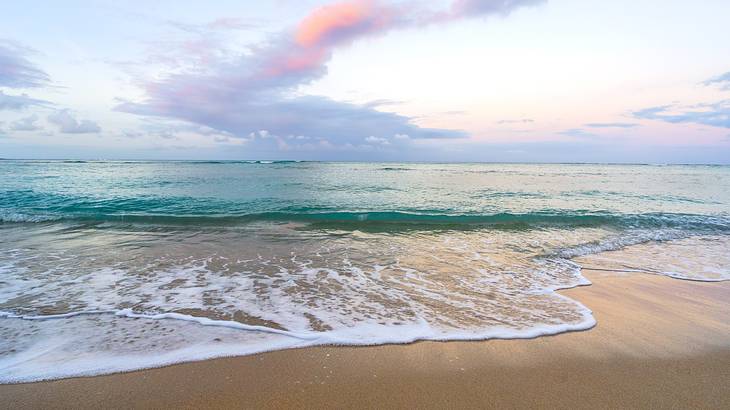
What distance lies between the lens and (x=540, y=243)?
977cm

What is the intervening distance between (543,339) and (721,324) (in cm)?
257

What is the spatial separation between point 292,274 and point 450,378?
13.2ft

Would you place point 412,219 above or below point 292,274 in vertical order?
above

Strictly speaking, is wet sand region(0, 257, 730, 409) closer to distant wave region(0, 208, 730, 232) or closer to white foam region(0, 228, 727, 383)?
white foam region(0, 228, 727, 383)

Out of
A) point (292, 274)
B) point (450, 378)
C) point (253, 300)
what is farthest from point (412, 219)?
point (450, 378)

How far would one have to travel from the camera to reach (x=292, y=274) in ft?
21.5

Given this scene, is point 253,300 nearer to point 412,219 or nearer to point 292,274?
point 292,274

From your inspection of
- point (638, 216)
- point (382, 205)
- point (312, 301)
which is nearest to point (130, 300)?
point (312, 301)

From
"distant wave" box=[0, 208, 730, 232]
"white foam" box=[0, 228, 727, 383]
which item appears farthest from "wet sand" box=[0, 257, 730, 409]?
"distant wave" box=[0, 208, 730, 232]

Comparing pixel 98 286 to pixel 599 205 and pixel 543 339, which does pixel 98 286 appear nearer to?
pixel 543 339

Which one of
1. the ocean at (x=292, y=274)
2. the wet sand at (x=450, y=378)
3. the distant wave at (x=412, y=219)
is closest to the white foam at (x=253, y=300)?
the ocean at (x=292, y=274)

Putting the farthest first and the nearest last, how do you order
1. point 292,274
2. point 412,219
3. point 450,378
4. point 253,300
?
point 412,219
point 292,274
point 253,300
point 450,378

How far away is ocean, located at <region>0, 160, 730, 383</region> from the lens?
12.9 feet

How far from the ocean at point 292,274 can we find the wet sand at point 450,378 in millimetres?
243
